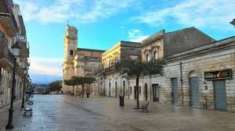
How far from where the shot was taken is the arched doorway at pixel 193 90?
2851cm

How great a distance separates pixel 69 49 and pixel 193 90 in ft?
263

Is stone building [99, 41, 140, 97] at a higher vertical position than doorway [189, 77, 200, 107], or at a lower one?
higher

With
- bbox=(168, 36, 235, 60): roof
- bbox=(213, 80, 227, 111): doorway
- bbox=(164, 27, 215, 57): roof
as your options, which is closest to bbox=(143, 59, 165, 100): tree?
bbox=(168, 36, 235, 60): roof

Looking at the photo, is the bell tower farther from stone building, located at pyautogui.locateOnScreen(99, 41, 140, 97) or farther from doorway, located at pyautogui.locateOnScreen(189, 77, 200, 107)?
doorway, located at pyautogui.locateOnScreen(189, 77, 200, 107)

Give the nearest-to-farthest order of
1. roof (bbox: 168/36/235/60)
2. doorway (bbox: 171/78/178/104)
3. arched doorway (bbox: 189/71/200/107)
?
roof (bbox: 168/36/235/60) < arched doorway (bbox: 189/71/200/107) < doorway (bbox: 171/78/178/104)

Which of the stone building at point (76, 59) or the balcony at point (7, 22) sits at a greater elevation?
the stone building at point (76, 59)

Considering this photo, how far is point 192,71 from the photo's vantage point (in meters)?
29.1

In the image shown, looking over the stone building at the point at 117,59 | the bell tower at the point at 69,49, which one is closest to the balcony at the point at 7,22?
the stone building at the point at 117,59

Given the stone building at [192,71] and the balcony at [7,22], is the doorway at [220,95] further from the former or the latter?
the balcony at [7,22]

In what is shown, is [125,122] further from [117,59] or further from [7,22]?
[117,59]

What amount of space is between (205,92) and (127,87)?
24.0m

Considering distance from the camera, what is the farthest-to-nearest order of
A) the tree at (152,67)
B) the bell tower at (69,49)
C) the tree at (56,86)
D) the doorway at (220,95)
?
the tree at (56,86)
the bell tower at (69,49)
the tree at (152,67)
the doorway at (220,95)

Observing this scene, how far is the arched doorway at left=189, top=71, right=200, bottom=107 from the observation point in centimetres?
2851

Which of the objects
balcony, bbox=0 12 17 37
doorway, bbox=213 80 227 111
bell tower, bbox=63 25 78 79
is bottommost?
doorway, bbox=213 80 227 111
